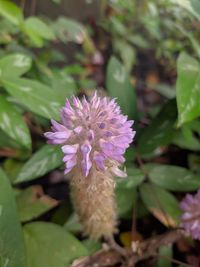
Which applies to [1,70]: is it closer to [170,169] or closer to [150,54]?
[170,169]

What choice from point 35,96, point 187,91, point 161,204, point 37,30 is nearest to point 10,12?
point 37,30

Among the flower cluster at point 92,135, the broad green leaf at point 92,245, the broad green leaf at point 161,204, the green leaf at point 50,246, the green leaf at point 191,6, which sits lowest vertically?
the broad green leaf at point 92,245

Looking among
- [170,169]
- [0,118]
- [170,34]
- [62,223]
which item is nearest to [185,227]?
[170,169]

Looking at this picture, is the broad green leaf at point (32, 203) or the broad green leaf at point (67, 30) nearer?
the broad green leaf at point (32, 203)

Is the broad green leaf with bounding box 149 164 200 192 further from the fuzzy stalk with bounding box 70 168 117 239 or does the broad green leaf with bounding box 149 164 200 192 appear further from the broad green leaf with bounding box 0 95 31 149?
the broad green leaf with bounding box 0 95 31 149

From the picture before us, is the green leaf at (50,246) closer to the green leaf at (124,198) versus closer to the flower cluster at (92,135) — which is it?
the green leaf at (124,198)

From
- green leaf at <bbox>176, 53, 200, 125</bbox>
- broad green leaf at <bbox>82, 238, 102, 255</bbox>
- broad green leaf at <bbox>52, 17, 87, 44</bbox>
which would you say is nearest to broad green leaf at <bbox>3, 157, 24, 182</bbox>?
broad green leaf at <bbox>82, 238, 102, 255</bbox>

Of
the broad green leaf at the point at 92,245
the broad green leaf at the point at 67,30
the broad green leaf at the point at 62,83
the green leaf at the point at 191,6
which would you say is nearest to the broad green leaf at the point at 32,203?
the broad green leaf at the point at 92,245

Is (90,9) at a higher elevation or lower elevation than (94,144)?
lower
